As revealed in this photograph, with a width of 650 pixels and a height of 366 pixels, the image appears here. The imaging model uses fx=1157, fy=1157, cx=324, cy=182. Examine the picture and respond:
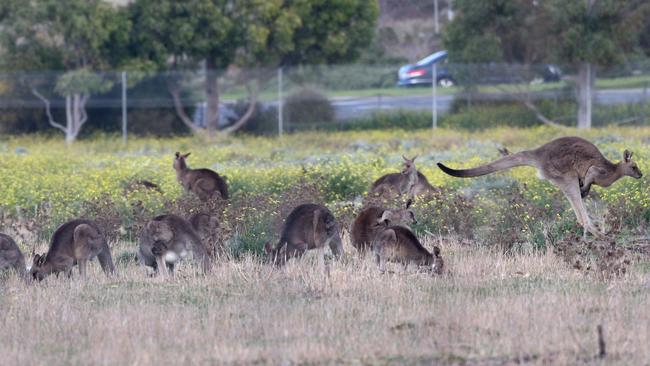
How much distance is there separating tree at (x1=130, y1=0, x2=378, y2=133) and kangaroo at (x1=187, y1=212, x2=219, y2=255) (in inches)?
877

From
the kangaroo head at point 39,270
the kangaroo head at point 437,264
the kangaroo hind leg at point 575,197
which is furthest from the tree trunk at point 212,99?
the kangaroo head at point 437,264

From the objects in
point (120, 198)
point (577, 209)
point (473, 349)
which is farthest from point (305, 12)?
point (473, 349)

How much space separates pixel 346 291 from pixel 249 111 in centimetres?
2516

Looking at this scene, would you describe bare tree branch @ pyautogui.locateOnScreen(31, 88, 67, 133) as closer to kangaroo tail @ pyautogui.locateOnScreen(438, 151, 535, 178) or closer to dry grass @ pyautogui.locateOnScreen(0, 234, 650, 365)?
dry grass @ pyautogui.locateOnScreen(0, 234, 650, 365)

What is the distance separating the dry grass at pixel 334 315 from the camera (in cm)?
803

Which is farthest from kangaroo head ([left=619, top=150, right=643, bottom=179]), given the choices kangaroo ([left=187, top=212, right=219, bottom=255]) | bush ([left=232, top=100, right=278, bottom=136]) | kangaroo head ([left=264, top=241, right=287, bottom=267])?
bush ([left=232, top=100, right=278, bottom=136])

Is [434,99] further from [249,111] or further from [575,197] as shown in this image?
[575,197]

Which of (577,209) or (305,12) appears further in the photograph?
(305,12)

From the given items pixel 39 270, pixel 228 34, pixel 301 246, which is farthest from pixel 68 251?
pixel 228 34

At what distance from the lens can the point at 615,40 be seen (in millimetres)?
34281

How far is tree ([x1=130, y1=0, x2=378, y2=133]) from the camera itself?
34.9 m

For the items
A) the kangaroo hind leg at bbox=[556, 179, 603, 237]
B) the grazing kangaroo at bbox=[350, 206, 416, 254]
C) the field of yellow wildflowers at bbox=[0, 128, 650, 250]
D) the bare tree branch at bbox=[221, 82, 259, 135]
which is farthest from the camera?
the bare tree branch at bbox=[221, 82, 259, 135]

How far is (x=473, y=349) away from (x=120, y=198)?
29.8 ft

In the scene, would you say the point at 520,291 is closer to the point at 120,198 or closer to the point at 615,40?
the point at 120,198
